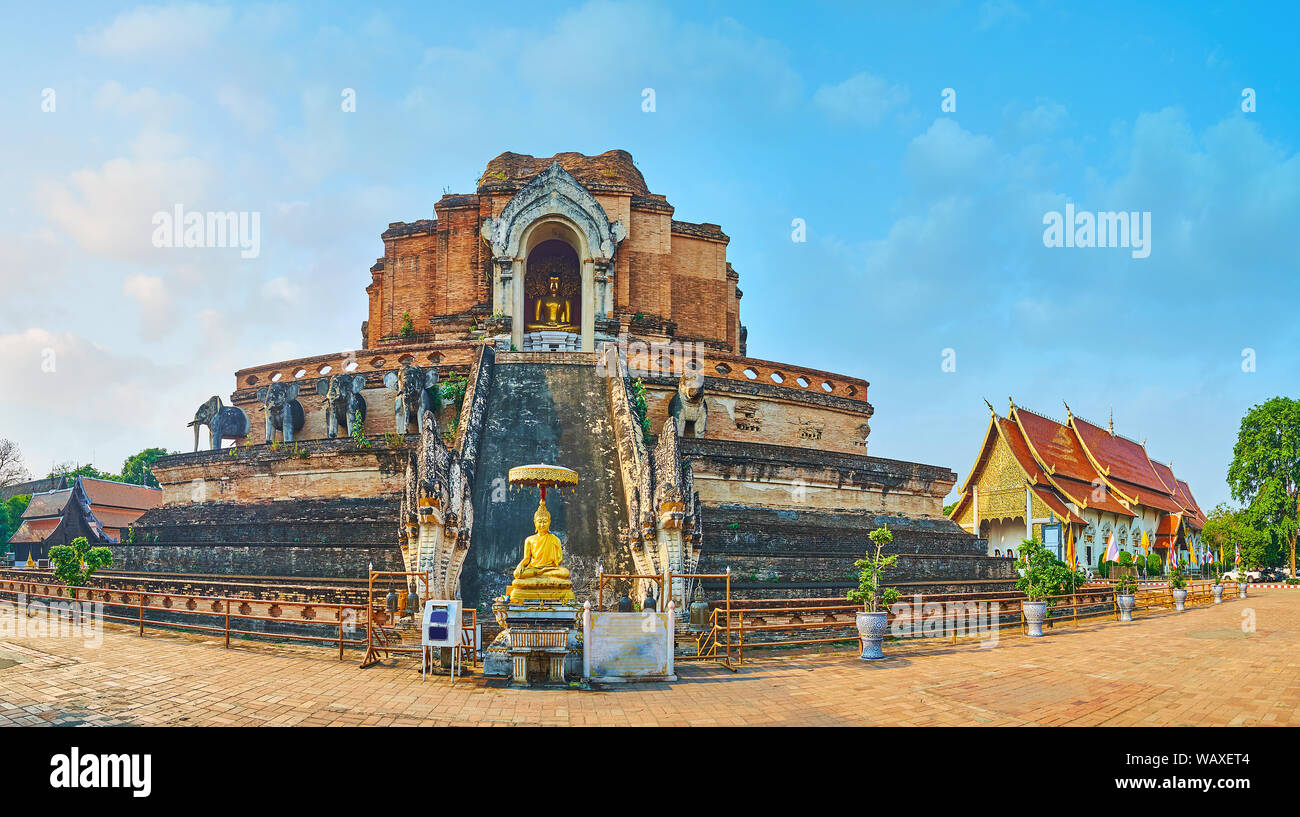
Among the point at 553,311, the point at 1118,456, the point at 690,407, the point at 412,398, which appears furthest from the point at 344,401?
the point at 1118,456

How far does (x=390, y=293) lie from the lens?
29156 mm

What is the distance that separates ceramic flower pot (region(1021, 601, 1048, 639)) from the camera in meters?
15.6

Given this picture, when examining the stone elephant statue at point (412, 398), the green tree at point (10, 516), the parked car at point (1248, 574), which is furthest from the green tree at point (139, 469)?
the parked car at point (1248, 574)

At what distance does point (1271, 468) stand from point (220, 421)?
5240 cm

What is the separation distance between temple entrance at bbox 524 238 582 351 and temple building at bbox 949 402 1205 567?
19.0 m

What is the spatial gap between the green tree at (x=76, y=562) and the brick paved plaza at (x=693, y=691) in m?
4.12

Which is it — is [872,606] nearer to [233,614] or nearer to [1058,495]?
[233,614]

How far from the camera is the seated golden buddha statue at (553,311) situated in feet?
94.2

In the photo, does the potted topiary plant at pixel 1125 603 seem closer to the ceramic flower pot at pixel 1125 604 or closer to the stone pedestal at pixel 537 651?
the ceramic flower pot at pixel 1125 604

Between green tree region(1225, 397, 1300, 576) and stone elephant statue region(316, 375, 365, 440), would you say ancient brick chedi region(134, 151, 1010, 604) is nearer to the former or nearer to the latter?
stone elephant statue region(316, 375, 365, 440)

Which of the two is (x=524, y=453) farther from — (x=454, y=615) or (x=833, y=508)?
(x=833, y=508)
